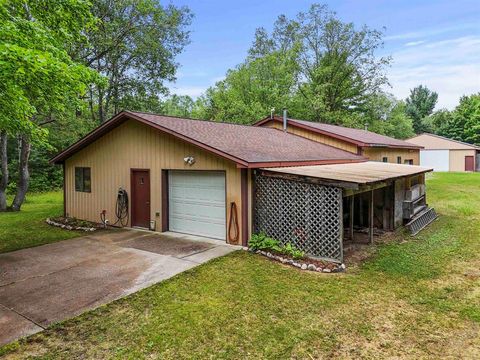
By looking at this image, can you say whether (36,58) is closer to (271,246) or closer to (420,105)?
(271,246)

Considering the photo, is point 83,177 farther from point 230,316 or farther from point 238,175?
point 230,316

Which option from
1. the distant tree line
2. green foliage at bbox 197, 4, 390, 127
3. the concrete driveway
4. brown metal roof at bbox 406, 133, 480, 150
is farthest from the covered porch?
brown metal roof at bbox 406, 133, 480, 150

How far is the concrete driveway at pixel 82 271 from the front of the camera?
Answer: 4957mm

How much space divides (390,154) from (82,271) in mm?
16815

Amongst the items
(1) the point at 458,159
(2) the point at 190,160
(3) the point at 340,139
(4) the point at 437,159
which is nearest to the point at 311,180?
(2) the point at 190,160

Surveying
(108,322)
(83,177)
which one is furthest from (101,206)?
(108,322)

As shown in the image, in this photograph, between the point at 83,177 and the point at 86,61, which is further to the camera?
the point at 86,61

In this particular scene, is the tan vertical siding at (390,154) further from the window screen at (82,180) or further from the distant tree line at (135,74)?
the window screen at (82,180)

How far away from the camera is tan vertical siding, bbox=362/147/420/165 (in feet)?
52.5

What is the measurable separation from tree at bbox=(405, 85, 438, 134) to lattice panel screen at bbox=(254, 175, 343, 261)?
182 ft

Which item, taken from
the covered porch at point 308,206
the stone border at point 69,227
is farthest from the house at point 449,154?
the stone border at point 69,227

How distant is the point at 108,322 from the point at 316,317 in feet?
9.52

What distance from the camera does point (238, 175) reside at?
8.41 metres

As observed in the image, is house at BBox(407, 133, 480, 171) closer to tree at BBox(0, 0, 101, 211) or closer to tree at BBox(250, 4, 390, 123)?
tree at BBox(250, 4, 390, 123)
